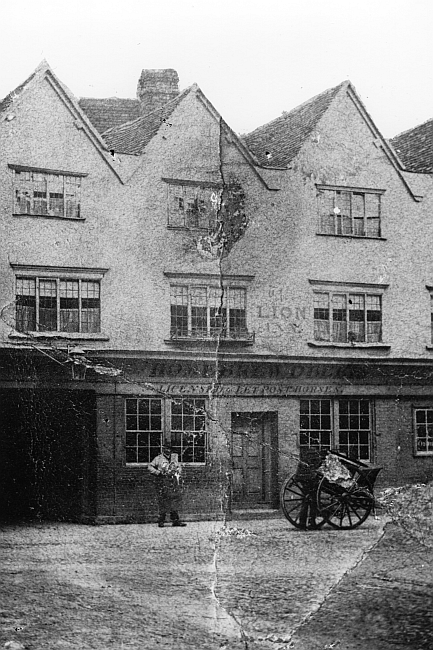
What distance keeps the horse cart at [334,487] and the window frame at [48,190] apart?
251 cm

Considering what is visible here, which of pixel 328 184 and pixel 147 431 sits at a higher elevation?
pixel 328 184

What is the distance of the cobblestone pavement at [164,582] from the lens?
18.5 ft

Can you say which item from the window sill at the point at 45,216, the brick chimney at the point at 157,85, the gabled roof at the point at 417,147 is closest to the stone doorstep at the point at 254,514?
the window sill at the point at 45,216

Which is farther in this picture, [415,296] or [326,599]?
[415,296]

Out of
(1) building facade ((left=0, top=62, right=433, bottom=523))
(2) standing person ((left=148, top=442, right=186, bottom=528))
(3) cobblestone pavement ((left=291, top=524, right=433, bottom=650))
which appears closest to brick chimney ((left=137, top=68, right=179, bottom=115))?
(1) building facade ((left=0, top=62, right=433, bottom=523))

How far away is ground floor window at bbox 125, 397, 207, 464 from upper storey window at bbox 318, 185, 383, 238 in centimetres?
169

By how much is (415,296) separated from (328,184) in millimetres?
1094

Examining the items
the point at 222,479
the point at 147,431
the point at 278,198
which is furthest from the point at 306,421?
the point at 278,198

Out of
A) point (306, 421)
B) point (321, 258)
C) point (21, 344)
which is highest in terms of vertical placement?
point (321, 258)

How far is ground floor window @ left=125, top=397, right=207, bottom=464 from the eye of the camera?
6.34m

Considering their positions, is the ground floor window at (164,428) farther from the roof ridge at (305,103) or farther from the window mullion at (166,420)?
the roof ridge at (305,103)

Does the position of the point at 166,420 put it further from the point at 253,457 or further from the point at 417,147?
the point at 417,147

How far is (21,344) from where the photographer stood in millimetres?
6301

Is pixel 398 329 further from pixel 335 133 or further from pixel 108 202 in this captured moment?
pixel 108 202
